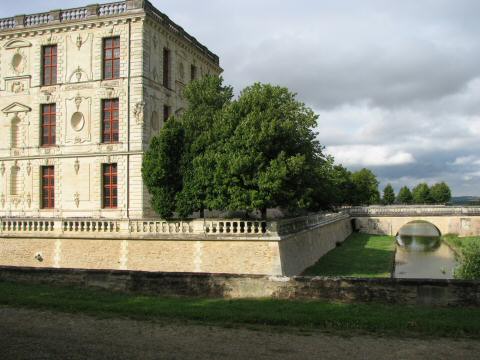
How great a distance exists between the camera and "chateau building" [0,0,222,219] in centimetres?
2770

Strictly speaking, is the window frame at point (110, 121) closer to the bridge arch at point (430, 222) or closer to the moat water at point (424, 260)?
the moat water at point (424, 260)

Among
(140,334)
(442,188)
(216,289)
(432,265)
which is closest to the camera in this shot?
(140,334)

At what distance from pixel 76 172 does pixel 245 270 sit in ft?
42.1

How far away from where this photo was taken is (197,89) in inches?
980

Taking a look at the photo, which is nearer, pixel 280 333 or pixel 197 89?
pixel 280 333

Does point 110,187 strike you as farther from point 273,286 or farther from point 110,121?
point 273,286

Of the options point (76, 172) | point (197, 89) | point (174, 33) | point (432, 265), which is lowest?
point (432, 265)

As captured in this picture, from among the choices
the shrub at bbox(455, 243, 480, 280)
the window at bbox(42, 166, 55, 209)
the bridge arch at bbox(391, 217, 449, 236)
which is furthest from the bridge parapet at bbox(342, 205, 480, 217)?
the window at bbox(42, 166, 55, 209)

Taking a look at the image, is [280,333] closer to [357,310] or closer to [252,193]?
[357,310]

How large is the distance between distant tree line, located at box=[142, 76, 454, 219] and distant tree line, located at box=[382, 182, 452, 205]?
318 feet

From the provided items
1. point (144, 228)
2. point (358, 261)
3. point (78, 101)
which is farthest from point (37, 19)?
point (358, 261)

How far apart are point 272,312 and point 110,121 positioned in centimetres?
2023

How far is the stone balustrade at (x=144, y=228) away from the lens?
21.1m

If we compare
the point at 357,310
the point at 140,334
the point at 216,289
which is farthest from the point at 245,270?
the point at 140,334
